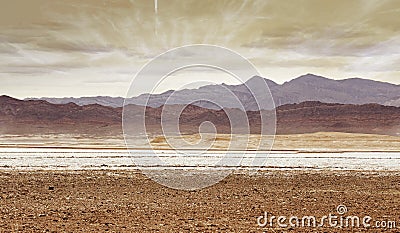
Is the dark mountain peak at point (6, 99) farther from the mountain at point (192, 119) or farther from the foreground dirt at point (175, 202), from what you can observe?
the foreground dirt at point (175, 202)

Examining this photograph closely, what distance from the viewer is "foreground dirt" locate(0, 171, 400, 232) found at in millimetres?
12172

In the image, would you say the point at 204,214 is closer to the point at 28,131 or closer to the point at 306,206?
the point at 306,206

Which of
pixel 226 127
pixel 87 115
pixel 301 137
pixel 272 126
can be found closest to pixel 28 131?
pixel 87 115

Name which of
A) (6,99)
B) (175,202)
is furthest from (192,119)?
(175,202)

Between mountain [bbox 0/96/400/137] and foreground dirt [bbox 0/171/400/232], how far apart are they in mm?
89541

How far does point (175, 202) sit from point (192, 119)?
12035 cm

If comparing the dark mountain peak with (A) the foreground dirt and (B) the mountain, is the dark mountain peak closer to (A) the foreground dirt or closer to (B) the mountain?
(B) the mountain

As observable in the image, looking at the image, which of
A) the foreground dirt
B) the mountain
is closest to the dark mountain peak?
the mountain

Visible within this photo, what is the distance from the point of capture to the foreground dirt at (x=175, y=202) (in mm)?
12172

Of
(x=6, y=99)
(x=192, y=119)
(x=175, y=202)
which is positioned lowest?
(x=175, y=202)

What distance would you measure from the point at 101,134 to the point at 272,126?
36.5 meters

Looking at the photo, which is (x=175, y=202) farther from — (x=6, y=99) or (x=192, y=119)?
(x=6, y=99)

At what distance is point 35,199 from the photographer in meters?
16.6

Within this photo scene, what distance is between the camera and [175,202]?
1617 cm
